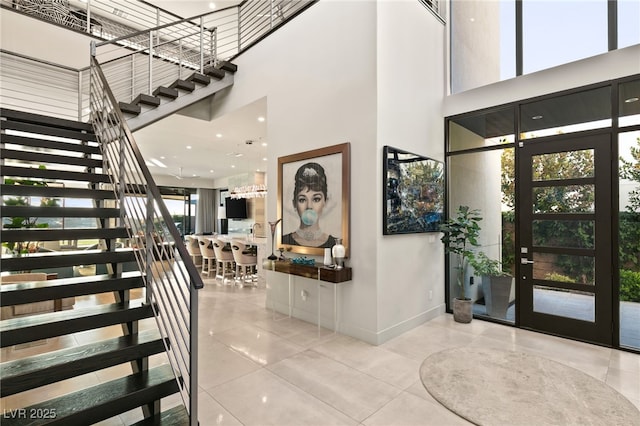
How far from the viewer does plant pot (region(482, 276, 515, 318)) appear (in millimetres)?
4488

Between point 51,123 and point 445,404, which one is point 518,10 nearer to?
point 445,404

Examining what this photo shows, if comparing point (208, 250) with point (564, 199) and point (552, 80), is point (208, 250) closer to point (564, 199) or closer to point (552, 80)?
point (564, 199)

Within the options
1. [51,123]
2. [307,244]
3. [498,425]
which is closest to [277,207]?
[307,244]

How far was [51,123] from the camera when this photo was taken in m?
3.91

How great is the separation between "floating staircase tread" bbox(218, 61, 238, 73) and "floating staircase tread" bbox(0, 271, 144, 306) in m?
4.29

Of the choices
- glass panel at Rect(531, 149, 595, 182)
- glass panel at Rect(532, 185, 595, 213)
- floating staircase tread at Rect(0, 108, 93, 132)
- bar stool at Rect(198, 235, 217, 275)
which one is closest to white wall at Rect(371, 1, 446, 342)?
glass panel at Rect(531, 149, 595, 182)

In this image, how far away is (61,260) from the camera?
2527mm

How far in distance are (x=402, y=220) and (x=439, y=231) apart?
40.7 inches

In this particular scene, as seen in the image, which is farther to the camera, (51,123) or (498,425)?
(51,123)

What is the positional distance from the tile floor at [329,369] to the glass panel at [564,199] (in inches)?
62.6

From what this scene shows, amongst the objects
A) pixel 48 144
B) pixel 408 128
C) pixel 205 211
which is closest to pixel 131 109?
pixel 48 144

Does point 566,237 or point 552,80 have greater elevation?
point 552,80

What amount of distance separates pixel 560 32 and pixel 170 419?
5.86m

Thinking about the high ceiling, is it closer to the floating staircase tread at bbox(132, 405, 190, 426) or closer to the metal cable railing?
the metal cable railing
